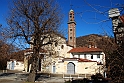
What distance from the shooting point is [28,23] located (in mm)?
19438

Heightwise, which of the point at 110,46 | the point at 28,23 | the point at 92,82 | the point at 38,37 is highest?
the point at 28,23

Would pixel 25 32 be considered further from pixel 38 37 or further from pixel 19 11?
pixel 19 11

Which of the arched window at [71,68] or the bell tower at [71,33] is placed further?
the bell tower at [71,33]

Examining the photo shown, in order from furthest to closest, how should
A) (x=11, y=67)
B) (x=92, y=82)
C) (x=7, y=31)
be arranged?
(x=11, y=67)
(x=7, y=31)
(x=92, y=82)

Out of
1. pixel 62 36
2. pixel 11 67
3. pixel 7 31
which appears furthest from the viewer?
pixel 11 67

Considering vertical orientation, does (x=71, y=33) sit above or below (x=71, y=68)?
above

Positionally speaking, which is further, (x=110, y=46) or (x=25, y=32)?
(x=25, y=32)

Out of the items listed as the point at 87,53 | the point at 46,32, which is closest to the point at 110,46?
the point at 46,32

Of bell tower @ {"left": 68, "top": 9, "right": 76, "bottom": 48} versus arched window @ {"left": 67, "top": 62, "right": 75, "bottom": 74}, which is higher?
bell tower @ {"left": 68, "top": 9, "right": 76, "bottom": 48}

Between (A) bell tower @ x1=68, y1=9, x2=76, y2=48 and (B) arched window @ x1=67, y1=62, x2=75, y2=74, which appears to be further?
(A) bell tower @ x1=68, y1=9, x2=76, y2=48

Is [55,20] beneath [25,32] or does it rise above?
above

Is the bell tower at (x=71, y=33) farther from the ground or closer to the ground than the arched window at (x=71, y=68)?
farther from the ground

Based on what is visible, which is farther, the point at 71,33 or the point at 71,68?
the point at 71,33

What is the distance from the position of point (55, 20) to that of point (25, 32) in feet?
14.1
